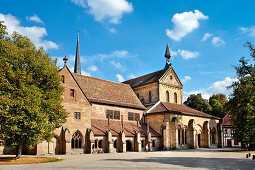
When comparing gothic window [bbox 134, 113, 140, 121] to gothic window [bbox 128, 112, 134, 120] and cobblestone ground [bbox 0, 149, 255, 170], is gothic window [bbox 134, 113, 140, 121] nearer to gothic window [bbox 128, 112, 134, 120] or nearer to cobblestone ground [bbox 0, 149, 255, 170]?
gothic window [bbox 128, 112, 134, 120]

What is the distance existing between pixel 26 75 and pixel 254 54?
28.7 m

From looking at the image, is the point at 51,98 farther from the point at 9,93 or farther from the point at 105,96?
the point at 105,96

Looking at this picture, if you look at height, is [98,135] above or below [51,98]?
below

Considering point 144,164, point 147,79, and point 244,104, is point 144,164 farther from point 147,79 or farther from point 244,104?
point 147,79

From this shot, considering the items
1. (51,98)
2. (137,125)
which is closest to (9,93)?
(51,98)

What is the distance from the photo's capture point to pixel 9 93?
69.5ft

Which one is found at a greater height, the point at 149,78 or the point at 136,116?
the point at 149,78

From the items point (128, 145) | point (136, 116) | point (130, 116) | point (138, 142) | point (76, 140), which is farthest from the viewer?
point (136, 116)

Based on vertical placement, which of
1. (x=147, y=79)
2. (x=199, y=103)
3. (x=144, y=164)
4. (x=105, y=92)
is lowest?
(x=144, y=164)

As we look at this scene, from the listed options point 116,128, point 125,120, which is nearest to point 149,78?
point 125,120

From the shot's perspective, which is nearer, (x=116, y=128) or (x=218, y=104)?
(x=116, y=128)

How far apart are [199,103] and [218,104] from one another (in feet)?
29.9

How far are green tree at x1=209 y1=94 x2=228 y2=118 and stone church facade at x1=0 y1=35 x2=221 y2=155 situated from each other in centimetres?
2248

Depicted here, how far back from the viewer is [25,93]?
21.8m
